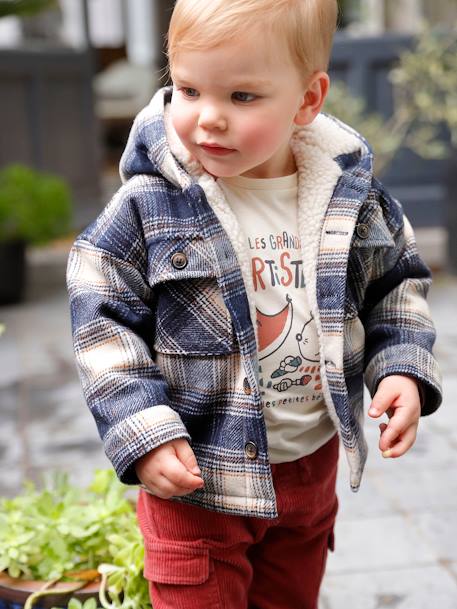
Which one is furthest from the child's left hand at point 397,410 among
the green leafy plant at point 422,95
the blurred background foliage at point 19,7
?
the blurred background foliage at point 19,7

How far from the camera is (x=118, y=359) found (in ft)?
5.18

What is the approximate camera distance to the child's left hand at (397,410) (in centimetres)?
165

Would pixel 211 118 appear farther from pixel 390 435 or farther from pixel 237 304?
pixel 390 435

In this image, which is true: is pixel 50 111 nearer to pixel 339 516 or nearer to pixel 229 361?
pixel 339 516

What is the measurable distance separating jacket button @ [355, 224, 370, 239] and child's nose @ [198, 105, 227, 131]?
1.07 feet

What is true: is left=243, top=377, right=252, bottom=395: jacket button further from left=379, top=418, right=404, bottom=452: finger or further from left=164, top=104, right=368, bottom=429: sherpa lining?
left=379, top=418, right=404, bottom=452: finger

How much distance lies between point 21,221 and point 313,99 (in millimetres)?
4758

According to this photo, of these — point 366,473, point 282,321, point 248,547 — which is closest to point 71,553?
point 248,547

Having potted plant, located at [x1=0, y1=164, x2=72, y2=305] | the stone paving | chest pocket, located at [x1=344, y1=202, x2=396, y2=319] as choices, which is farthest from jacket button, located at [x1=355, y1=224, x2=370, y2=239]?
potted plant, located at [x1=0, y1=164, x2=72, y2=305]

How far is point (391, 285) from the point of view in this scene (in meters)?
1.83

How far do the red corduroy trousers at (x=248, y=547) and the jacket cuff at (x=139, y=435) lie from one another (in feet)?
0.61

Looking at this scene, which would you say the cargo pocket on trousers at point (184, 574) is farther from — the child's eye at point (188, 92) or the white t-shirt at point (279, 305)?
the child's eye at point (188, 92)

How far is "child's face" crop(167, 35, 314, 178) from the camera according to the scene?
1.49m

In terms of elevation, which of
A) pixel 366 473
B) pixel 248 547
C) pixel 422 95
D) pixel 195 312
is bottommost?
pixel 366 473
